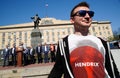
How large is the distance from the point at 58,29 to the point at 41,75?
69108 mm

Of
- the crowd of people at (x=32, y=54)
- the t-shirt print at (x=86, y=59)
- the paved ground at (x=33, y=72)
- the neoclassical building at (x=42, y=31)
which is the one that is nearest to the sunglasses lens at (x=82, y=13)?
the t-shirt print at (x=86, y=59)

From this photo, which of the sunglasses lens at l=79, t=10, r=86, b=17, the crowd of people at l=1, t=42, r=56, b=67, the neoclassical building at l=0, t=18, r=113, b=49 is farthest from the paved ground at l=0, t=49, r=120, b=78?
the neoclassical building at l=0, t=18, r=113, b=49

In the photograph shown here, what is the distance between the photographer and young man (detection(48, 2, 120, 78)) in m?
1.37

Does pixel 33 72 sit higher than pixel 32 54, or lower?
higher

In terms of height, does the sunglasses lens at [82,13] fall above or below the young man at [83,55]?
above

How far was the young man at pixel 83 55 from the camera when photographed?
4.50 ft

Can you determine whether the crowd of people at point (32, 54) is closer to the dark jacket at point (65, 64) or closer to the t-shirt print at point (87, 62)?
the dark jacket at point (65, 64)

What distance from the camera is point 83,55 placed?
1414mm

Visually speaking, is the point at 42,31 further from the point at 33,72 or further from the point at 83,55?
the point at 83,55

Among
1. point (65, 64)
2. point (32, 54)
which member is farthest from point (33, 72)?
point (32, 54)

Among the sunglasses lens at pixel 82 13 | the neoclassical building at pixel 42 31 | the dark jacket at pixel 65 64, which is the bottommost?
the neoclassical building at pixel 42 31

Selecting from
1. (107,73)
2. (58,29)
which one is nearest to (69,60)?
(107,73)

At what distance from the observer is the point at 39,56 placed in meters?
12.3

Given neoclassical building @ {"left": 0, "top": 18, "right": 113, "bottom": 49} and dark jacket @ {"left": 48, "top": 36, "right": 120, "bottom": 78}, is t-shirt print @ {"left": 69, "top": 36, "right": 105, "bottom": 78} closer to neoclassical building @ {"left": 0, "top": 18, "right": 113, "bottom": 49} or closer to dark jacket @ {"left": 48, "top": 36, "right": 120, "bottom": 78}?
dark jacket @ {"left": 48, "top": 36, "right": 120, "bottom": 78}
